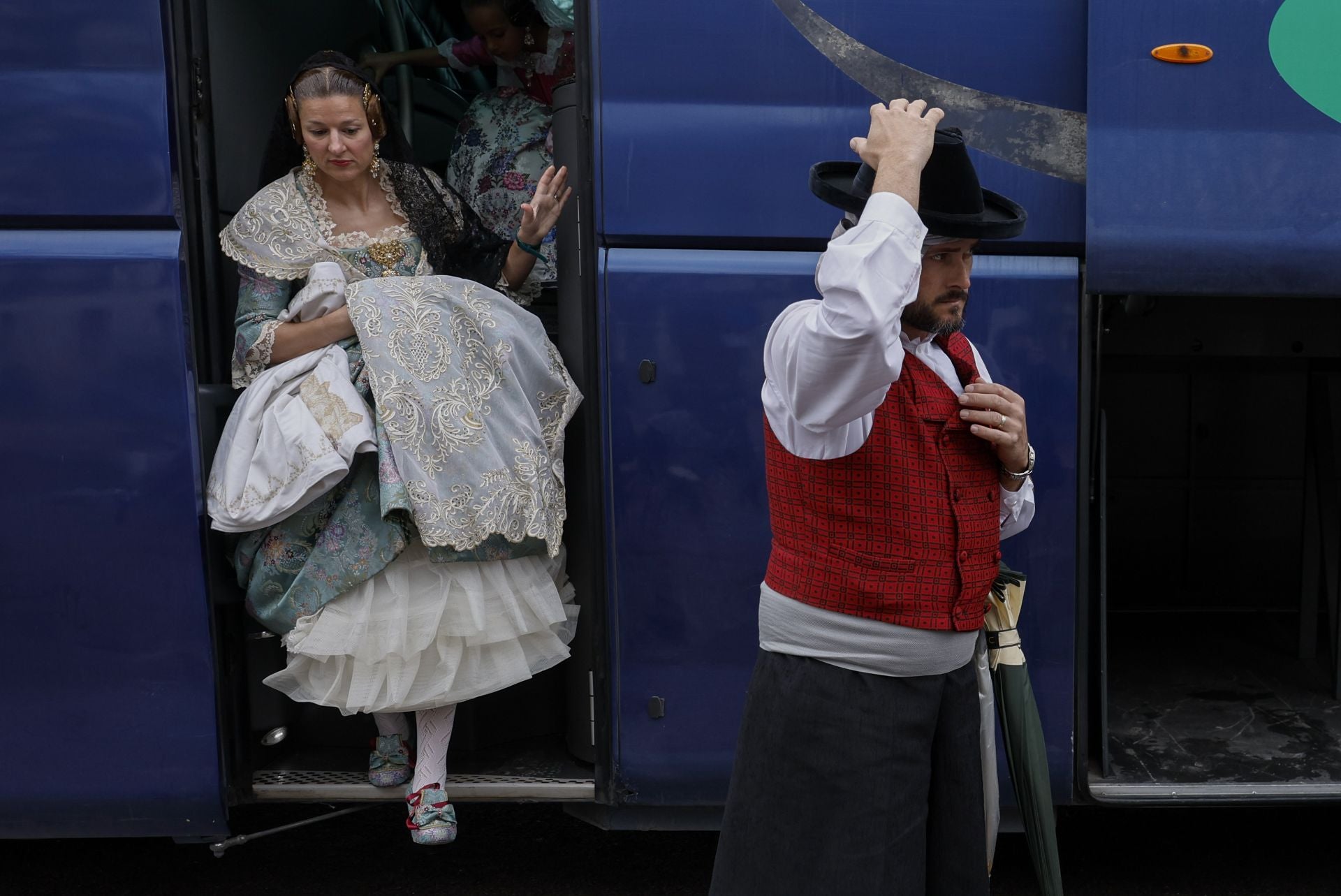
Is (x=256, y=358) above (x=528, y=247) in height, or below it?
below

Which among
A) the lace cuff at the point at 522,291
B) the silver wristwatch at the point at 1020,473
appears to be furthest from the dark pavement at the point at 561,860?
the silver wristwatch at the point at 1020,473

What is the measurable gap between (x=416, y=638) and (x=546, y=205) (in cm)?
107

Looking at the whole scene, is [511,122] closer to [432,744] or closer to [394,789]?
[432,744]

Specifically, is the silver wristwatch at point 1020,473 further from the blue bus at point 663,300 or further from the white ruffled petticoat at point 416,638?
the white ruffled petticoat at point 416,638

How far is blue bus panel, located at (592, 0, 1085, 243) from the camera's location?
2.62m

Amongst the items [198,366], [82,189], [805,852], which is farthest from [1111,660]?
[82,189]

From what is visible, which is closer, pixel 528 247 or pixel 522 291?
pixel 528 247

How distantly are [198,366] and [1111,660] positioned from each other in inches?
117

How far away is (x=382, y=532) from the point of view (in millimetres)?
2662

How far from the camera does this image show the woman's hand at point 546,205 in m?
2.77

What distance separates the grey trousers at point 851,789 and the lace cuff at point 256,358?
149 centimetres

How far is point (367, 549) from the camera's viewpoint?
2.66m

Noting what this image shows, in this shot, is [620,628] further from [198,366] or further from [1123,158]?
[1123,158]

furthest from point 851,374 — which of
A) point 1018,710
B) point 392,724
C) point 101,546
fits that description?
point 101,546
